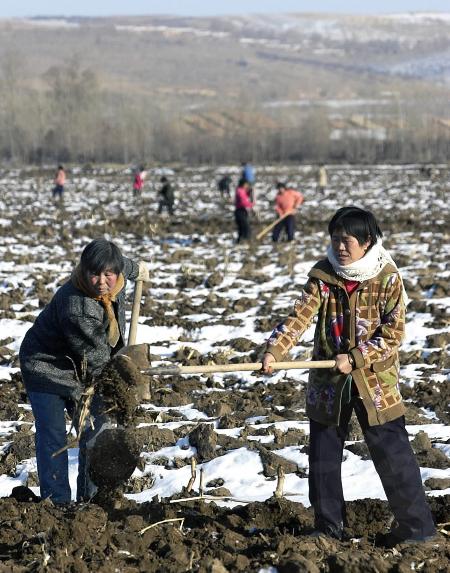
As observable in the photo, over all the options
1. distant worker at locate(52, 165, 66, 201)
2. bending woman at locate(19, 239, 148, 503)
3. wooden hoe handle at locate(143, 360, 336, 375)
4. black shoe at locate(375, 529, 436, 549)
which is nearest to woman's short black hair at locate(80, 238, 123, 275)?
bending woman at locate(19, 239, 148, 503)

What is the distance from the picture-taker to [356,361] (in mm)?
4379

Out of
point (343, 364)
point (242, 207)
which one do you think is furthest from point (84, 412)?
point (242, 207)

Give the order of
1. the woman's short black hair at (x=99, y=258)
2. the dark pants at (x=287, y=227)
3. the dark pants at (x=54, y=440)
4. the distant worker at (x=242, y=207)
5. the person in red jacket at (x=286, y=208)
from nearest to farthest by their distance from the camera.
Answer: the woman's short black hair at (x=99, y=258) → the dark pants at (x=54, y=440) → the person in red jacket at (x=286, y=208) → the distant worker at (x=242, y=207) → the dark pants at (x=287, y=227)

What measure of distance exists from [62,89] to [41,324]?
104359 millimetres

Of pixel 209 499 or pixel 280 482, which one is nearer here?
pixel 280 482

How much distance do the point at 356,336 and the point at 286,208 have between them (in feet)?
44.7

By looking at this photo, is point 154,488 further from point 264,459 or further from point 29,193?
point 29,193

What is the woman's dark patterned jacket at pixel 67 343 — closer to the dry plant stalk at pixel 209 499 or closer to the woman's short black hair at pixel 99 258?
the woman's short black hair at pixel 99 258

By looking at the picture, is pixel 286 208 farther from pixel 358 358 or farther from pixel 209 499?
pixel 358 358

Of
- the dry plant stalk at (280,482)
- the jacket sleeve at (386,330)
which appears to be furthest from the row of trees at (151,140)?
the jacket sleeve at (386,330)

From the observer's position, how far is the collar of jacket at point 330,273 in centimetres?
446

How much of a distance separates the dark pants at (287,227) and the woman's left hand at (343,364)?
1401cm

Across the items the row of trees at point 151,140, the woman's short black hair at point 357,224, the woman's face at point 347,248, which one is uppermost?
the woman's short black hair at point 357,224

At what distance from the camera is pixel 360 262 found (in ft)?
14.4
